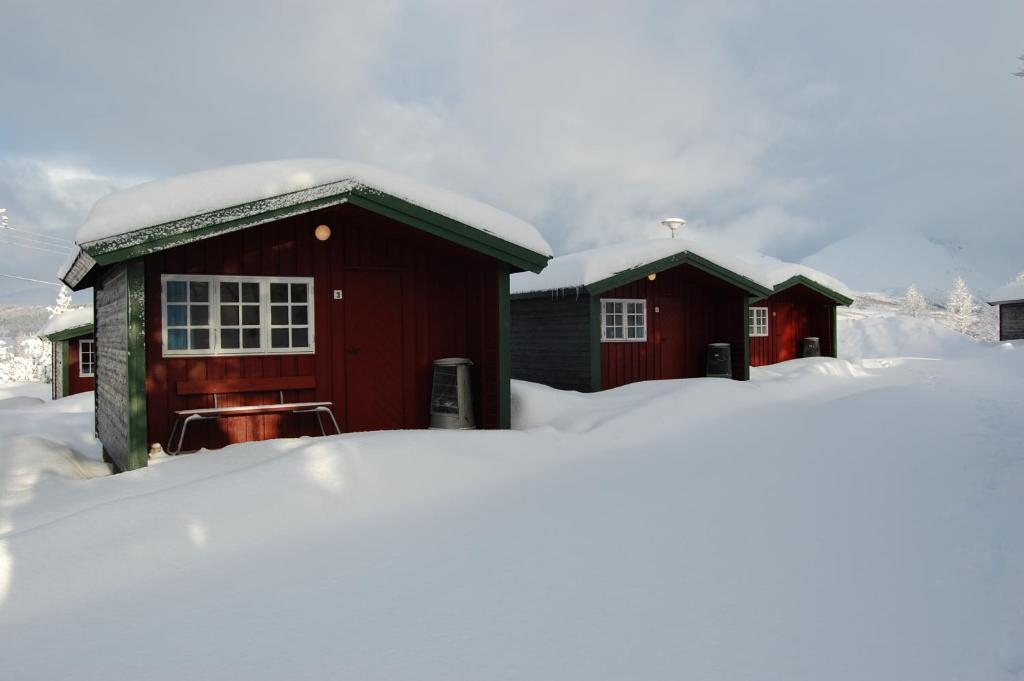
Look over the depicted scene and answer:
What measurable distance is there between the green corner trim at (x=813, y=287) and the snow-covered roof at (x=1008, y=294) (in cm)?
1437

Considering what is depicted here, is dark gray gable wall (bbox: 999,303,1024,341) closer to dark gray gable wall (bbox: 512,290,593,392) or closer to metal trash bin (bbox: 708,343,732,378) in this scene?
metal trash bin (bbox: 708,343,732,378)

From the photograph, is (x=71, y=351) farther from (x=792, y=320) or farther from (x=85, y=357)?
(x=792, y=320)

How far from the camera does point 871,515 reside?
4746mm

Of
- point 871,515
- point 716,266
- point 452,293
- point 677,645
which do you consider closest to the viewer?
point 677,645

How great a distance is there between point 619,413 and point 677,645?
596cm

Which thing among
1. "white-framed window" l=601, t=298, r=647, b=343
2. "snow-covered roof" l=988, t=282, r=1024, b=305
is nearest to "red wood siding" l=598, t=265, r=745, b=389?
"white-framed window" l=601, t=298, r=647, b=343

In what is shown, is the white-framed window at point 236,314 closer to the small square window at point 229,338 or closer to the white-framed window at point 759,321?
the small square window at point 229,338

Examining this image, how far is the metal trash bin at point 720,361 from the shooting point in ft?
45.7

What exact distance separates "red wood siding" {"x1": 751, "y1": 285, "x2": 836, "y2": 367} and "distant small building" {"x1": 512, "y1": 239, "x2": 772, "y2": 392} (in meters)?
4.64

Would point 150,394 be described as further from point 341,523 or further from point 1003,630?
point 1003,630

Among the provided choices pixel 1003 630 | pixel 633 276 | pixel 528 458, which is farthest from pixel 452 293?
pixel 1003 630

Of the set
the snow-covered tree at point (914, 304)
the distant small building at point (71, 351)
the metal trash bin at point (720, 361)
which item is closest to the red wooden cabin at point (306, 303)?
the metal trash bin at point (720, 361)

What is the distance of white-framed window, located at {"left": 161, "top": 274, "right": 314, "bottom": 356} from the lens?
22.3 feet

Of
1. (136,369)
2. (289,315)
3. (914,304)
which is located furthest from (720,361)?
(914,304)
